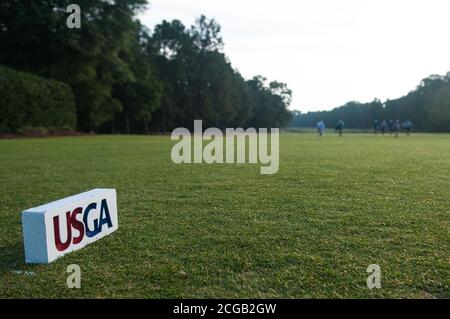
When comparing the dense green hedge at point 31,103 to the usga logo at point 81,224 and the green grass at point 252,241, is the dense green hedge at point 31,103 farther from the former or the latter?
the usga logo at point 81,224

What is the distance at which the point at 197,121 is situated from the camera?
63562mm

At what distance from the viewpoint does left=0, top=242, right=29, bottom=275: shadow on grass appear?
3.04 metres

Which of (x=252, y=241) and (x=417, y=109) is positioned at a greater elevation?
(x=417, y=109)

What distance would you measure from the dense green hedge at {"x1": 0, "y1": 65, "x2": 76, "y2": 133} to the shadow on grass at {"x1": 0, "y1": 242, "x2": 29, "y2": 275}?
75.3ft

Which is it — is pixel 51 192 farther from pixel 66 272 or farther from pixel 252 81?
pixel 252 81

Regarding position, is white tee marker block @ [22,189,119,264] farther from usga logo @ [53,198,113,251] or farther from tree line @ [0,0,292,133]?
tree line @ [0,0,292,133]

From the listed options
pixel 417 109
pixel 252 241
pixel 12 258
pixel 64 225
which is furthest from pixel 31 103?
pixel 417 109

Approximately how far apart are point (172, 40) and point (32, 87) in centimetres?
4551

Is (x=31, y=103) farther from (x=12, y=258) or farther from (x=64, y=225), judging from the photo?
(x=64, y=225)

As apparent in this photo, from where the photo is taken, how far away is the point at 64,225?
3.27 m

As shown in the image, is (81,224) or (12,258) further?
(81,224)

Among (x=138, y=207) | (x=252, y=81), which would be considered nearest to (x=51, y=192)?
(x=138, y=207)

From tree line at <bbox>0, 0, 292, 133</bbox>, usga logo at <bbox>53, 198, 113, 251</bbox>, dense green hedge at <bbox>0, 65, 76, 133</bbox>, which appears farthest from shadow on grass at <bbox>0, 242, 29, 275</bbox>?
tree line at <bbox>0, 0, 292, 133</bbox>

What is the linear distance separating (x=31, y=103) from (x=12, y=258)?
2508 centimetres
